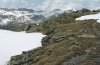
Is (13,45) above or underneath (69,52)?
above

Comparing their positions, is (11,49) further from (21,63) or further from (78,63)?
(78,63)

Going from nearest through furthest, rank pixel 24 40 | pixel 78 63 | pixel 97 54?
1. pixel 78 63
2. pixel 97 54
3. pixel 24 40

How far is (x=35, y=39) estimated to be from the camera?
186 feet

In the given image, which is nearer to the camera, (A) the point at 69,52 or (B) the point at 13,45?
(A) the point at 69,52

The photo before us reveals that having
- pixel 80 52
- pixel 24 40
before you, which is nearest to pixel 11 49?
pixel 24 40

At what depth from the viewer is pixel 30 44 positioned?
52094 millimetres

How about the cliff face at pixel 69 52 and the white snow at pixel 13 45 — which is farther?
the white snow at pixel 13 45

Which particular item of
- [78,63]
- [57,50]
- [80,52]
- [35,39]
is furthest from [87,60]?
[35,39]

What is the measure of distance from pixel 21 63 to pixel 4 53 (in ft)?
29.8

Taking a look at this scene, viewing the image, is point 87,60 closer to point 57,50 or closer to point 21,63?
point 57,50

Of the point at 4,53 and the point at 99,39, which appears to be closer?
the point at 99,39

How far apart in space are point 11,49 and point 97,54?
20.1 m

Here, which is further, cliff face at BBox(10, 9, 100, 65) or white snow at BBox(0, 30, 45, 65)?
white snow at BBox(0, 30, 45, 65)

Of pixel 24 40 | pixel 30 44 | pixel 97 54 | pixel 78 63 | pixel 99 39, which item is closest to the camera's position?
pixel 78 63
